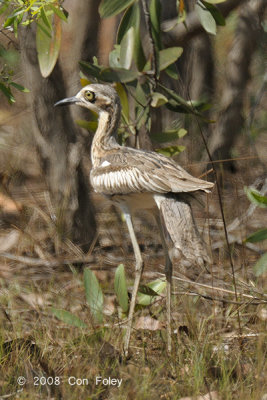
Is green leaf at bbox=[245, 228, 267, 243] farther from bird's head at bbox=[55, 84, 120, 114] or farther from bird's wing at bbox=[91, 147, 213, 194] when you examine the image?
bird's head at bbox=[55, 84, 120, 114]

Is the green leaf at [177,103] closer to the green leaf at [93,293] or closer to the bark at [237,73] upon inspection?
the green leaf at [93,293]

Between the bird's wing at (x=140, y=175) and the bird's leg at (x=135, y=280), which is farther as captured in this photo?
the bird's leg at (x=135, y=280)

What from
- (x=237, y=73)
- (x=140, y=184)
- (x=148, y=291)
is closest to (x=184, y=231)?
(x=140, y=184)

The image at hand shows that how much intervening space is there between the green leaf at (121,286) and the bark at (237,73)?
207cm

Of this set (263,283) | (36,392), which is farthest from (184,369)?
(263,283)

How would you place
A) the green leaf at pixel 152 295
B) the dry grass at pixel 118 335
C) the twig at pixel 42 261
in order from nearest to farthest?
the dry grass at pixel 118 335
the green leaf at pixel 152 295
the twig at pixel 42 261

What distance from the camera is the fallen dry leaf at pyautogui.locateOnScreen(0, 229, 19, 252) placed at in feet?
15.4

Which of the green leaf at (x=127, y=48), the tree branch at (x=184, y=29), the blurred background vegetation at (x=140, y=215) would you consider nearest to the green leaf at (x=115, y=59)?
the blurred background vegetation at (x=140, y=215)

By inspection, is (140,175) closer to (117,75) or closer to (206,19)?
(117,75)

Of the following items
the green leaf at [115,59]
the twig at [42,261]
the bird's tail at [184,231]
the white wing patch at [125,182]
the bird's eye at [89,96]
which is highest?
the green leaf at [115,59]

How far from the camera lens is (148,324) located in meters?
3.52

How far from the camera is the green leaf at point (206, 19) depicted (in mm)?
3381

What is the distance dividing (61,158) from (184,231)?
76.6 inches

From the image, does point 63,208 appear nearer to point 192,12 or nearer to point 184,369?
point 192,12
